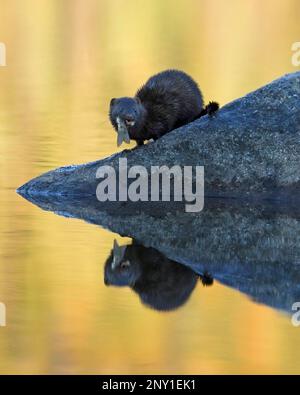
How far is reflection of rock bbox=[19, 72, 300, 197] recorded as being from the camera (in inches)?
427

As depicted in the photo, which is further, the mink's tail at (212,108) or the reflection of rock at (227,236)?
the mink's tail at (212,108)

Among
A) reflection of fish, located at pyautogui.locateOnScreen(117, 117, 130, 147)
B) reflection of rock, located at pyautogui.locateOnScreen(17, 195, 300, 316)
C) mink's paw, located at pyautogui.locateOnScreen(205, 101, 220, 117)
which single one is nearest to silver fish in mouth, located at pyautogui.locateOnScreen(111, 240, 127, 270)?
reflection of rock, located at pyautogui.locateOnScreen(17, 195, 300, 316)

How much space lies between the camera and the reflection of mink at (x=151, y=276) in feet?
24.5

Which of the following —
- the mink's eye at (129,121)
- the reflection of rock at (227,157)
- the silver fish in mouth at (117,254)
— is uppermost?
the mink's eye at (129,121)

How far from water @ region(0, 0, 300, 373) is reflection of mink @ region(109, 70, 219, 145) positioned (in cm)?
116

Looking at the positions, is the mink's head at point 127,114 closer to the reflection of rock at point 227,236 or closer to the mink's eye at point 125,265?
the reflection of rock at point 227,236

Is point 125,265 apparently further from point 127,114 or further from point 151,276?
point 127,114

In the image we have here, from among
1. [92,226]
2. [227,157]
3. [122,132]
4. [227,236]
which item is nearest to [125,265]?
[227,236]

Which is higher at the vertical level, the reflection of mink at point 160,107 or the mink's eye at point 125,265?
the reflection of mink at point 160,107

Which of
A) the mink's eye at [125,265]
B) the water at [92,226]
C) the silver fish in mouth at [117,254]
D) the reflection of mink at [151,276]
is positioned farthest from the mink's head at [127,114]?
the mink's eye at [125,265]

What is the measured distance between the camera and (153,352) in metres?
6.23
